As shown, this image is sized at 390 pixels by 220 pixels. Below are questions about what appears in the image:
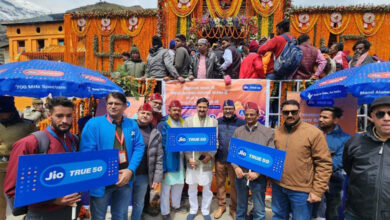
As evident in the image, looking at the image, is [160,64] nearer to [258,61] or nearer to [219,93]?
[219,93]

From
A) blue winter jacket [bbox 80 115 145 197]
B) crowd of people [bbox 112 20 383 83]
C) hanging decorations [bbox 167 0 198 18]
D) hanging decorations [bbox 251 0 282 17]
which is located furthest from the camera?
hanging decorations [bbox 167 0 198 18]

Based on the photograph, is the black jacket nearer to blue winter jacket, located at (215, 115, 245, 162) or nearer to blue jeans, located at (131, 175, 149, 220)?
blue winter jacket, located at (215, 115, 245, 162)

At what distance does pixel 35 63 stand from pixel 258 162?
3.92 metres

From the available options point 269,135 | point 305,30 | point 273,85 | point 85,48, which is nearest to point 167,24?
point 85,48

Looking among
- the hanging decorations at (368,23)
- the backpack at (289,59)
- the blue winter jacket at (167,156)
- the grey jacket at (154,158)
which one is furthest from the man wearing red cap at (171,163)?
the hanging decorations at (368,23)

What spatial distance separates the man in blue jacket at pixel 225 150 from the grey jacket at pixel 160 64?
1.73 meters

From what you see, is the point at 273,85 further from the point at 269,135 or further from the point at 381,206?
the point at 381,206

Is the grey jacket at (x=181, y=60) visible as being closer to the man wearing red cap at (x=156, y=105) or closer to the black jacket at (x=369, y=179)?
the man wearing red cap at (x=156, y=105)

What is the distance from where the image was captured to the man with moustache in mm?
1875

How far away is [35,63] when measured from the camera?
348 centimetres

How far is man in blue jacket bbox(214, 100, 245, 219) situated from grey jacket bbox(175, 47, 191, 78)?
65.0 inches

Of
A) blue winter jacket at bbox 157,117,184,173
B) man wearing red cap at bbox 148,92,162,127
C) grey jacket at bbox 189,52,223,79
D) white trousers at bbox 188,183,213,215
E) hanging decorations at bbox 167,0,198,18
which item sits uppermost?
hanging decorations at bbox 167,0,198,18

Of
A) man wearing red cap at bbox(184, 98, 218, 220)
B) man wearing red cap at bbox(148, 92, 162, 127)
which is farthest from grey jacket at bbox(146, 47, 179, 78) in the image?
man wearing red cap at bbox(184, 98, 218, 220)

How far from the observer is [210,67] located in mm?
4945
